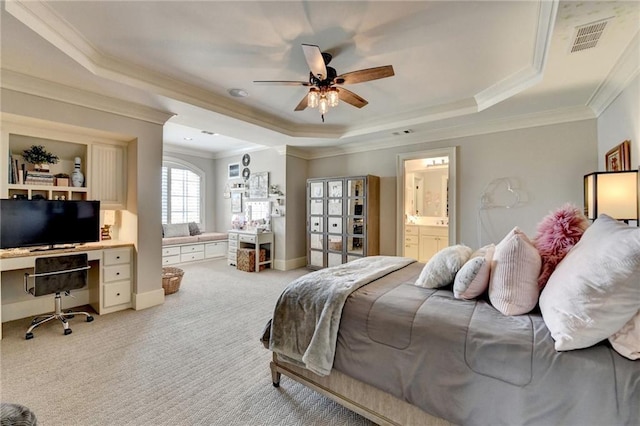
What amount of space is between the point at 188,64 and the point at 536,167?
4.44 m

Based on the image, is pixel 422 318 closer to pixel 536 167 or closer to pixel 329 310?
pixel 329 310

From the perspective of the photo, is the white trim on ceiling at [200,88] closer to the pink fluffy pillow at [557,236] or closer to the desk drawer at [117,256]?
the pink fluffy pillow at [557,236]

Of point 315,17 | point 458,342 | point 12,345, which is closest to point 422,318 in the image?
point 458,342

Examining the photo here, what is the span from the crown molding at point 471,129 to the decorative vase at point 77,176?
379 centimetres

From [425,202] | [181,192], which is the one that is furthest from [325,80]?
[181,192]

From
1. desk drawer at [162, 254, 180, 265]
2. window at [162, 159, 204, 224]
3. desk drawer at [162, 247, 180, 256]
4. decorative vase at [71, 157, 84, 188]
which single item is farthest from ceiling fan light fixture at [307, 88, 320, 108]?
window at [162, 159, 204, 224]

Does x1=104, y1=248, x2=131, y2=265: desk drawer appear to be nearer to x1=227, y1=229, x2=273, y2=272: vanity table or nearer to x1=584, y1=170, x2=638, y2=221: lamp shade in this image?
x1=227, y1=229, x2=273, y2=272: vanity table

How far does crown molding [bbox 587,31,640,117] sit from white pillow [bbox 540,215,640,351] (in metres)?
1.93

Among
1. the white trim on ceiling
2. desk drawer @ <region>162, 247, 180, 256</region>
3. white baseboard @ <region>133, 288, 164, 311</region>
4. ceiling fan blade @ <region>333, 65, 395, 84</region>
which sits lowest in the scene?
white baseboard @ <region>133, 288, 164, 311</region>

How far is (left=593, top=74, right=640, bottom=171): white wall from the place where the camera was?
7.35ft

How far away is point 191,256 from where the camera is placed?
20.3 ft

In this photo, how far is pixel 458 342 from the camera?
1257mm

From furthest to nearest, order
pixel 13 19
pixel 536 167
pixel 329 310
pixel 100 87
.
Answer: pixel 536 167
pixel 100 87
pixel 13 19
pixel 329 310

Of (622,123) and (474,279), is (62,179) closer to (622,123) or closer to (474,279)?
(474,279)
